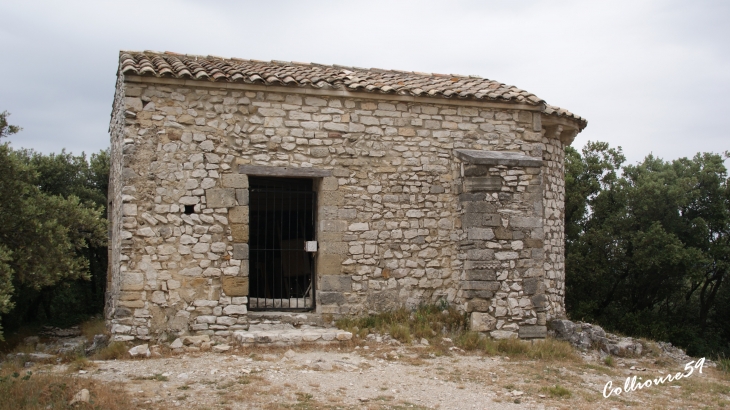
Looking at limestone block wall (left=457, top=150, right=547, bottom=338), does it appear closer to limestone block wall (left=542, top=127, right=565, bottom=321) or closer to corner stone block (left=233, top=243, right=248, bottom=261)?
limestone block wall (left=542, top=127, right=565, bottom=321)

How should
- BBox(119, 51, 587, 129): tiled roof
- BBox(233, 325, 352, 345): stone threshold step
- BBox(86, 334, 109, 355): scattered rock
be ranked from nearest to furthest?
BBox(233, 325, 352, 345): stone threshold step, BBox(86, 334, 109, 355): scattered rock, BBox(119, 51, 587, 129): tiled roof

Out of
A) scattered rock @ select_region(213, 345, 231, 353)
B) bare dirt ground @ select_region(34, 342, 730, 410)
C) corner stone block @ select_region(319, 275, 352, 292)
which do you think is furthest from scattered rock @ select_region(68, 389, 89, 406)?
corner stone block @ select_region(319, 275, 352, 292)

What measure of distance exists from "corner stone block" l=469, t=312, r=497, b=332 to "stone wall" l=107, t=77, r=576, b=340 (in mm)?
145

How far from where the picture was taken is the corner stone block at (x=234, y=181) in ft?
29.5

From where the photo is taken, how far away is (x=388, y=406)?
612 cm

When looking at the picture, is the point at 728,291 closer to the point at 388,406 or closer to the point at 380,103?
the point at 380,103

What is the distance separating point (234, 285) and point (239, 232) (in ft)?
2.47

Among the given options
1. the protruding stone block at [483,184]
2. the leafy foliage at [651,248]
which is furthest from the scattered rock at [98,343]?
the leafy foliage at [651,248]

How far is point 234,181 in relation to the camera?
355 inches

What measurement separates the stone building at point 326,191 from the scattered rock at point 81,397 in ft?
8.76

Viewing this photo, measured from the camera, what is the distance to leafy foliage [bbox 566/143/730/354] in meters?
16.0

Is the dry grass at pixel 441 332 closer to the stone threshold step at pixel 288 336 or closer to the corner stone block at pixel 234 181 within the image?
the stone threshold step at pixel 288 336

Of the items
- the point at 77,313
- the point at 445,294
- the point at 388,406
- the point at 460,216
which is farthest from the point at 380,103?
the point at 77,313

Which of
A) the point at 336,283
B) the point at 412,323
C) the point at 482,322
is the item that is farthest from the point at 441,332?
the point at 336,283
